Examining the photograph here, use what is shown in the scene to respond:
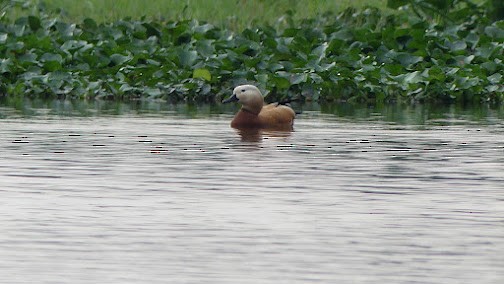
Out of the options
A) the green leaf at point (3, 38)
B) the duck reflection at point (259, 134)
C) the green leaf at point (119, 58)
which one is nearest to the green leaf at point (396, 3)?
the green leaf at point (119, 58)

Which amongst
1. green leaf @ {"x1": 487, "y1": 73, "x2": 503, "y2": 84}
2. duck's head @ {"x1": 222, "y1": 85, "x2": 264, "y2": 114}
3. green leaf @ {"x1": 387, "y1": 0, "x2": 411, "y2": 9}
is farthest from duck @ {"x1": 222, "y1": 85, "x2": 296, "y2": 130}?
green leaf @ {"x1": 387, "y1": 0, "x2": 411, "y2": 9}

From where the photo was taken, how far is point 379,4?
3102 cm

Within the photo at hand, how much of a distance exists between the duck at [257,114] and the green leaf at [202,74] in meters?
4.09

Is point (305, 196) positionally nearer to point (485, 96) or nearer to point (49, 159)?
point (49, 159)

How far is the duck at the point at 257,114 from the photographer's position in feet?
57.9

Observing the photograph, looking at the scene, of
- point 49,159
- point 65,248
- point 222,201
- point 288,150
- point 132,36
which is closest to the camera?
point 65,248

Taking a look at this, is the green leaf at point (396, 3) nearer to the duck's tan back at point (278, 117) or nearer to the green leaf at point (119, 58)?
the green leaf at point (119, 58)

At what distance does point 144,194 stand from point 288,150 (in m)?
3.87

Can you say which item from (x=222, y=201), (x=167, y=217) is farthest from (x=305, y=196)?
(x=167, y=217)

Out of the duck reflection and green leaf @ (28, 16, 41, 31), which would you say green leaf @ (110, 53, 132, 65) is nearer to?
green leaf @ (28, 16, 41, 31)

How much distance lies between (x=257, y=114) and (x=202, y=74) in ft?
15.4

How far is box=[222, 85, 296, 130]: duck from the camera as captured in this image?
1766 cm

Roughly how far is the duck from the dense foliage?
12.9 feet

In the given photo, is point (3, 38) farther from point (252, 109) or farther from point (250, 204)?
point (250, 204)
